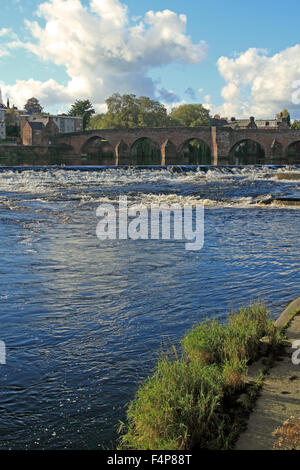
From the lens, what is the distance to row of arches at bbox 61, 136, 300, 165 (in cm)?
6184

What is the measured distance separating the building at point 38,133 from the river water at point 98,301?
52.7 meters

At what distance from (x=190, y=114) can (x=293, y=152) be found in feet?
154

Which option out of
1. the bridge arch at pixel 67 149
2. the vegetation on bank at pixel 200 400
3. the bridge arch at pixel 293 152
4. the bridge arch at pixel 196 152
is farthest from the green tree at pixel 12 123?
the vegetation on bank at pixel 200 400

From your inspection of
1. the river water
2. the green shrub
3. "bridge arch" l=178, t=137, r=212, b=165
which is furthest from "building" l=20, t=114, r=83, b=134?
the green shrub

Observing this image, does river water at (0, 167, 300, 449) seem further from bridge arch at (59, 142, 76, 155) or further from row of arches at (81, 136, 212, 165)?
bridge arch at (59, 142, 76, 155)

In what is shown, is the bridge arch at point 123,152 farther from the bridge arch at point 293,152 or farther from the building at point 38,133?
the bridge arch at point 293,152

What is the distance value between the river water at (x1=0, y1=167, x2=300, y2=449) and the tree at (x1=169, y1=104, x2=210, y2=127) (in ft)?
298

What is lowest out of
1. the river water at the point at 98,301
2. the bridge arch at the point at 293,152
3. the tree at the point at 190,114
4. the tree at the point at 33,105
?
the river water at the point at 98,301

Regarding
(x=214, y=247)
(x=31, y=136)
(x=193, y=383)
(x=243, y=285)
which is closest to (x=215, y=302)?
(x=243, y=285)

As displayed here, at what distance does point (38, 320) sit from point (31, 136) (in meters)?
62.9

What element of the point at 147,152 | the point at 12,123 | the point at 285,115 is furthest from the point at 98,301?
the point at 285,115

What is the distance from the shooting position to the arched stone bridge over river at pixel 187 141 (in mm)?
58875

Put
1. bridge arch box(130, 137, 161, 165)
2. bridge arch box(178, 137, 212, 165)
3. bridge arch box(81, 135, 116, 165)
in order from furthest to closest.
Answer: bridge arch box(130, 137, 161, 165)
bridge arch box(81, 135, 116, 165)
bridge arch box(178, 137, 212, 165)

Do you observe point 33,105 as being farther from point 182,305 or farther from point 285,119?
point 182,305
